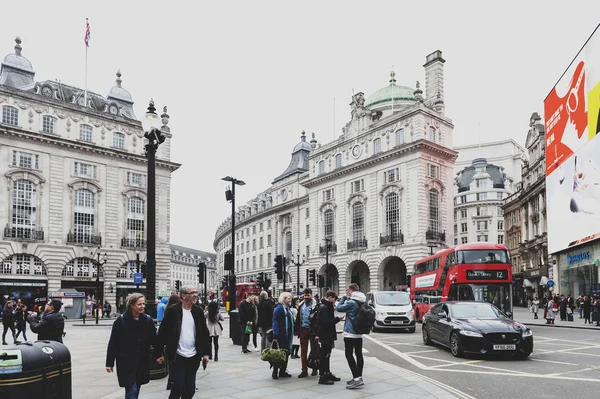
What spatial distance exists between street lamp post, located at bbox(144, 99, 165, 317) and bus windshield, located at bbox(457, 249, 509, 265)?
1707 cm

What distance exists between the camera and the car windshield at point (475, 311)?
14.9 meters

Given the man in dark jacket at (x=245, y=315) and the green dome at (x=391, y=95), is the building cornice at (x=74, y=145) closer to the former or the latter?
the green dome at (x=391, y=95)

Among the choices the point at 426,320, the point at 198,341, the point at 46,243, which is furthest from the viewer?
the point at 46,243

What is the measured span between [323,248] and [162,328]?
5648cm

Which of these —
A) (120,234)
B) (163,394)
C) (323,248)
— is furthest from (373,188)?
(163,394)

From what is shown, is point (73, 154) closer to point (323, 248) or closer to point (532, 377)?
point (323, 248)

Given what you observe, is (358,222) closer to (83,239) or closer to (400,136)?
(400,136)

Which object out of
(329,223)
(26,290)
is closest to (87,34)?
(26,290)

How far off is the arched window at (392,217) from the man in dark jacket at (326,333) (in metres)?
44.6

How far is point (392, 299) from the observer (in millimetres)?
25156

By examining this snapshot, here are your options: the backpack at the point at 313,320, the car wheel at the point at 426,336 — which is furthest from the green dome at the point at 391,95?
the backpack at the point at 313,320

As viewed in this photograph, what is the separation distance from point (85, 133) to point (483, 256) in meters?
40.3

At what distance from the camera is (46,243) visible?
48.5 metres

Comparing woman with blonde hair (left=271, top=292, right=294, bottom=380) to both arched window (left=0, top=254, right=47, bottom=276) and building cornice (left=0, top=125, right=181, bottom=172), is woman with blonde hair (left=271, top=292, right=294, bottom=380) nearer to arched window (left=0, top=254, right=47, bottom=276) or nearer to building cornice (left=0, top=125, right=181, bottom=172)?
arched window (left=0, top=254, right=47, bottom=276)
